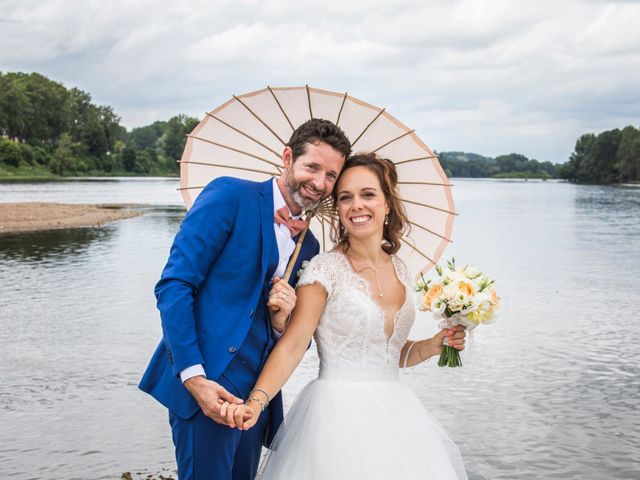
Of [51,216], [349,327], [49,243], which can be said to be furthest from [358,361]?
[51,216]

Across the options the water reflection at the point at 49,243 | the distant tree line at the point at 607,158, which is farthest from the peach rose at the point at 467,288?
the distant tree line at the point at 607,158

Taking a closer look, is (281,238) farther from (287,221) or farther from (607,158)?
(607,158)

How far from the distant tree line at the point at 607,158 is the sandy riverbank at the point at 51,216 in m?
131

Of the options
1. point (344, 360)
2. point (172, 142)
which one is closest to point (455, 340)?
point (344, 360)

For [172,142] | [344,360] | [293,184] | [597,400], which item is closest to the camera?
[293,184]

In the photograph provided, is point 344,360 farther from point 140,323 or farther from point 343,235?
point 140,323

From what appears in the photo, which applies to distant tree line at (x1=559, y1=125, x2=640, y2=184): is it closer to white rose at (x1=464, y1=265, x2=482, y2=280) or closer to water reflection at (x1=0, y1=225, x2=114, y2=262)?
water reflection at (x1=0, y1=225, x2=114, y2=262)

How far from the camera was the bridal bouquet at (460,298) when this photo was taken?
149 inches

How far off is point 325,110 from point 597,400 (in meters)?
5.55

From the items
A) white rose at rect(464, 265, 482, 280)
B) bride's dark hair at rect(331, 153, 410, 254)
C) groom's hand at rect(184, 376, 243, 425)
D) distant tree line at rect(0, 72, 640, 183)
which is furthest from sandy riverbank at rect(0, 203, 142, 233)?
distant tree line at rect(0, 72, 640, 183)

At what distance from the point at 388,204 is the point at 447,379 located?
208 inches

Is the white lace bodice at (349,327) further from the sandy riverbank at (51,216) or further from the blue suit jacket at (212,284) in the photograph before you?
the sandy riverbank at (51,216)

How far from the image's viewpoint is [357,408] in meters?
3.72

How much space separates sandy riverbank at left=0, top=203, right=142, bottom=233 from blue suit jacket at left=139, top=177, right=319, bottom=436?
26.5m
